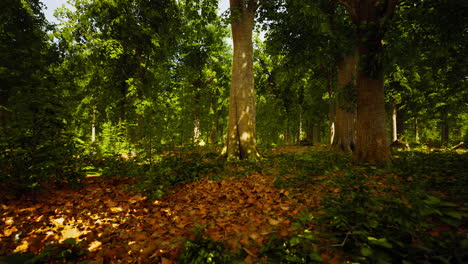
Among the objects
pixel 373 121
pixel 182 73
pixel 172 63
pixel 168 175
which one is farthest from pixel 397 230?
pixel 172 63

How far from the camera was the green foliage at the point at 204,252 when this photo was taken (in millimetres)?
2268

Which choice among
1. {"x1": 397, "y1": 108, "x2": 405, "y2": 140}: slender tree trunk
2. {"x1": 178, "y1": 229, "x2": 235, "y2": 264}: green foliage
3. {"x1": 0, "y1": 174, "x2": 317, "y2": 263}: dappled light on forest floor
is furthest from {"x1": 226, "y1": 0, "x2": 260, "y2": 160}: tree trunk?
{"x1": 397, "y1": 108, "x2": 405, "y2": 140}: slender tree trunk

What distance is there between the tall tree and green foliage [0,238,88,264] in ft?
23.3

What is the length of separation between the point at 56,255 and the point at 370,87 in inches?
308

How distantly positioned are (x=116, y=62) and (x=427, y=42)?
16.3 m

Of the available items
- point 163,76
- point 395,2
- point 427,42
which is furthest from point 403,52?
point 163,76

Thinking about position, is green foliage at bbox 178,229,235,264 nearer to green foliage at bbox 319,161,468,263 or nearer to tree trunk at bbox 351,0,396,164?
green foliage at bbox 319,161,468,263

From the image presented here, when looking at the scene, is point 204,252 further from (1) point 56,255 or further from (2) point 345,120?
(2) point 345,120

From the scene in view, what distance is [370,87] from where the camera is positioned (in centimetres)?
574

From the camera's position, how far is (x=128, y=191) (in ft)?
15.3

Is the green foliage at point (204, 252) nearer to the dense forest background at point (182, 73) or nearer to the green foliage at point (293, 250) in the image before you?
the green foliage at point (293, 250)

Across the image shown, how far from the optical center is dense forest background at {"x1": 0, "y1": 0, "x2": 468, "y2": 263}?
12.6ft

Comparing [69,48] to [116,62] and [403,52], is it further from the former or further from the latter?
[403,52]

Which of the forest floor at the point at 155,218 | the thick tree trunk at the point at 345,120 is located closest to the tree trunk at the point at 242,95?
the forest floor at the point at 155,218
